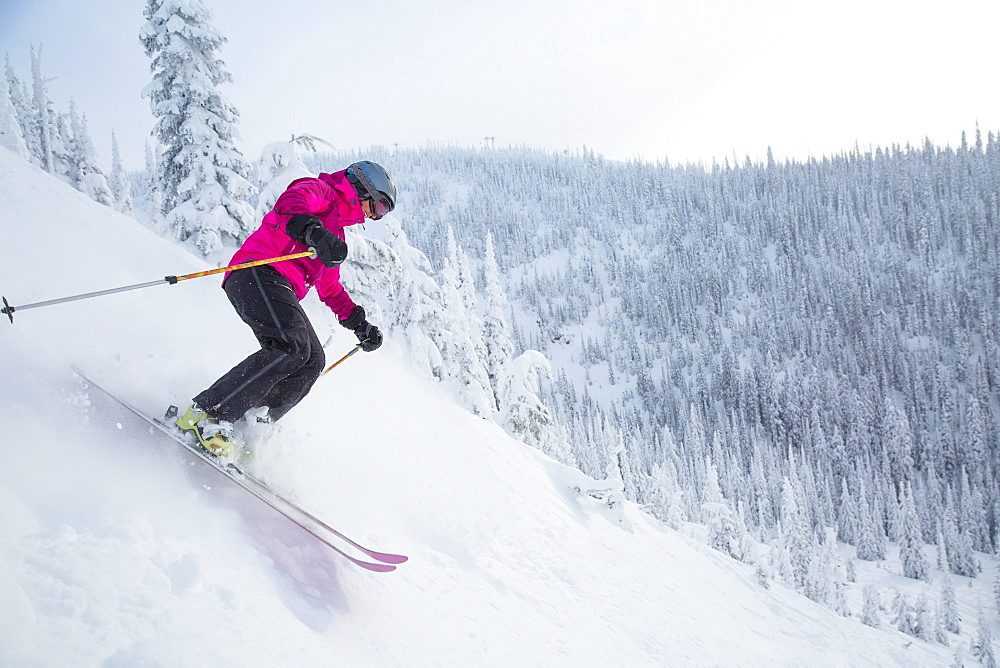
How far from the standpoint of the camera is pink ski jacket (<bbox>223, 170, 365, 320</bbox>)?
13.9 feet

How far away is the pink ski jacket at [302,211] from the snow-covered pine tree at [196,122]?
10.9 meters

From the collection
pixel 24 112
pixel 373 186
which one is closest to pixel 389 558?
pixel 373 186

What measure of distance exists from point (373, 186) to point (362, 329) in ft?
4.92

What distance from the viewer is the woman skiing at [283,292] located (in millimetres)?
4012

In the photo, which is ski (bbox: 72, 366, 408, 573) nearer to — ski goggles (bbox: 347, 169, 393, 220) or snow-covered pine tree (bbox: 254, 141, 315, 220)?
ski goggles (bbox: 347, 169, 393, 220)

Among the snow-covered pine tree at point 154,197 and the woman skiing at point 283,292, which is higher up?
the snow-covered pine tree at point 154,197

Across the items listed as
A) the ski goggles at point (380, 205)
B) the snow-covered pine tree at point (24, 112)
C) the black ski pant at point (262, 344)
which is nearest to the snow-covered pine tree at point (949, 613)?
the ski goggles at point (380, 205)

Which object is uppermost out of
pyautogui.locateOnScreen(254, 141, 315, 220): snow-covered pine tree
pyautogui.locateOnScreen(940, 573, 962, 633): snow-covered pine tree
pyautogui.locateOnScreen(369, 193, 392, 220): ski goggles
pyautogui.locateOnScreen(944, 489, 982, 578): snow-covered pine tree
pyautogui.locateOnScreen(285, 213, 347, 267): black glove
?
pyautogui.locateOnScreen(254, 141, 315, 220): snow-covered pine tree

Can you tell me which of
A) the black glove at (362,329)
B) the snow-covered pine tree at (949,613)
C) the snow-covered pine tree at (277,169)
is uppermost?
the snow-covered pine tree at (277,169)

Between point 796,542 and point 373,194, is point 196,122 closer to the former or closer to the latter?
point 373,194

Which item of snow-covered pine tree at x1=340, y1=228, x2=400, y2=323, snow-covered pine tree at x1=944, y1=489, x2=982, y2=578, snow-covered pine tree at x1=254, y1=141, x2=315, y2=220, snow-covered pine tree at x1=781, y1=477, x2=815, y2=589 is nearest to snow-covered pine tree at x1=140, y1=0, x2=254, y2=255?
snow-covered pine tree at x1=254, y1=141, x2=315, y2=220

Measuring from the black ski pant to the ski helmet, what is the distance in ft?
3.44

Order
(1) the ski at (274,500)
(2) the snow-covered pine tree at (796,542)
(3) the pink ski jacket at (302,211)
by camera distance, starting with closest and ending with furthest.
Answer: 1. (1) the ski at (274,500)
2. (3) the pink ski jacket at (302,211)
3. (2) the snow-covered pine tree at (796,542)

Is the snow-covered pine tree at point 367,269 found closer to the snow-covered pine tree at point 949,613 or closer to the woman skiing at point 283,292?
the woman skiing at point 283,292
